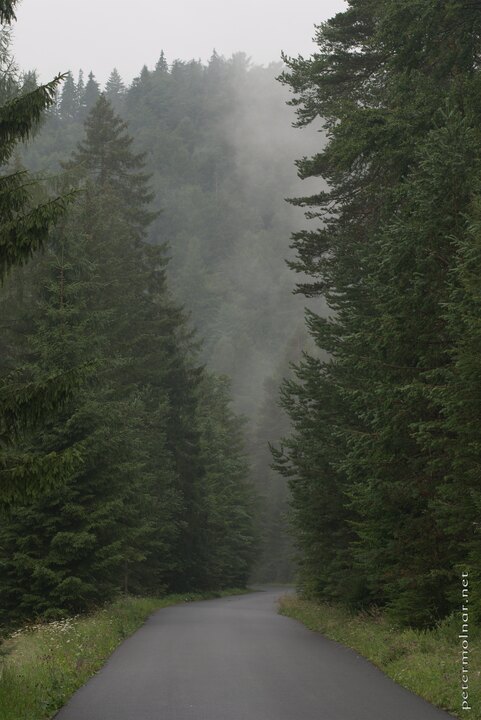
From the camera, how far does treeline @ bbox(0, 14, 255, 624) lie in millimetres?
10891

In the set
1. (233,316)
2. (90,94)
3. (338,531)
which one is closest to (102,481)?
(338,531)

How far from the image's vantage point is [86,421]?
73.1ft

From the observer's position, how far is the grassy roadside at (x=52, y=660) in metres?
9.55

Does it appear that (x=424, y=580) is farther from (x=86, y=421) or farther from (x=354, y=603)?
(x=86, y=421)

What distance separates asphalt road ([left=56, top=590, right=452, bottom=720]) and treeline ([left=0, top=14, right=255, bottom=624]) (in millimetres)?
2835

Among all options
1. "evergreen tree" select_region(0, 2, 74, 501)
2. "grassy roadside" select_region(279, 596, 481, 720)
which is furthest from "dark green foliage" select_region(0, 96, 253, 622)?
"grassy roadside" select_region(279, 596, 481, 720)

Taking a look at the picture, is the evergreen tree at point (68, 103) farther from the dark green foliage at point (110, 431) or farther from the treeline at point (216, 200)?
the dark green foliage at point (110, 431)

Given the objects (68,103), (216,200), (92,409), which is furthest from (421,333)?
(68,103)

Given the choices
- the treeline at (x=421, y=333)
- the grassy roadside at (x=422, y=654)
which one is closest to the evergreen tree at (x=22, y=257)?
the grassy roadside at (x=422, y=654)

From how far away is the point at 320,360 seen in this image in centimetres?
2656

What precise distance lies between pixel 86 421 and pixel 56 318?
310 centimetres

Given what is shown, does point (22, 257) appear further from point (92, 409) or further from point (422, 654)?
point (92, 409)

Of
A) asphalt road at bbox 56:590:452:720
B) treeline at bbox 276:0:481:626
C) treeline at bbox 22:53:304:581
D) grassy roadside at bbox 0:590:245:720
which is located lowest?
asphalt road at bbox 56:590:452:720

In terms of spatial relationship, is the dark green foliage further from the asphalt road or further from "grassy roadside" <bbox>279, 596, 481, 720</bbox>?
"grassy roadside" <bbox>279, 596, 481, 720</bbox>
